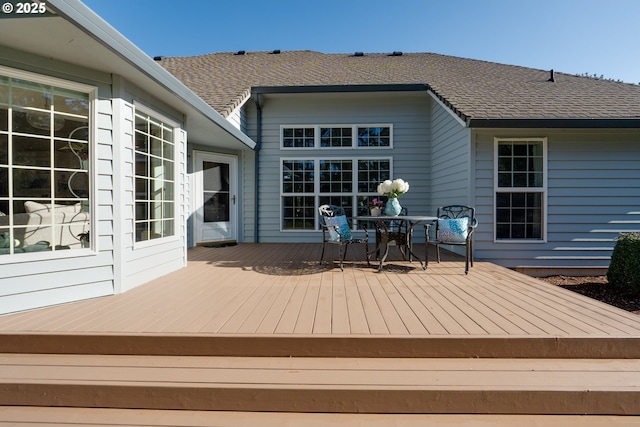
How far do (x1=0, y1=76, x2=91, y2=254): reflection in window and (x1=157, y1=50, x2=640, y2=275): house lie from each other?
9.91 feet

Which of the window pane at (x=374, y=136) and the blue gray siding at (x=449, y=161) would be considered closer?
the blue gray siding at (x=449, y=161)

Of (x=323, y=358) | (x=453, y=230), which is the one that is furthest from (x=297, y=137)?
(x=323, y=358)

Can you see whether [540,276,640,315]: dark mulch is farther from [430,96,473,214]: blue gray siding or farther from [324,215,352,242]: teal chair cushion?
[324,215,352,242]: teal chair cushion

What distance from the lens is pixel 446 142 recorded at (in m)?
5.97

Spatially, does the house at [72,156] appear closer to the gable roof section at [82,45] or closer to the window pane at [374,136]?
the gable roof section at [82,45]

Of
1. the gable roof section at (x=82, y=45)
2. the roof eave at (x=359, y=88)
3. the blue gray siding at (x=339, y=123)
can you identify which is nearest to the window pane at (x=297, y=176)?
the blue gray siding at (x=339, y=123)

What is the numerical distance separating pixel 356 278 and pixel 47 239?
3023mm

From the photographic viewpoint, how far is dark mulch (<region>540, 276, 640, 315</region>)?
3797mm

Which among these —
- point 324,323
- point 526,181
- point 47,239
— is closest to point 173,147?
point 47,239

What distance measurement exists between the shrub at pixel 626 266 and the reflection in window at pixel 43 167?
613 centimetres

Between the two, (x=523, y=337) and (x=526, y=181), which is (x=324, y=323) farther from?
(x=526, y=181)

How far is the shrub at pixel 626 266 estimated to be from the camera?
396 centimetres

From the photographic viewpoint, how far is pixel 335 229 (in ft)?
13.7

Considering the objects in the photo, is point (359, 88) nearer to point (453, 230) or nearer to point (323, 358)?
point (453, 230)
